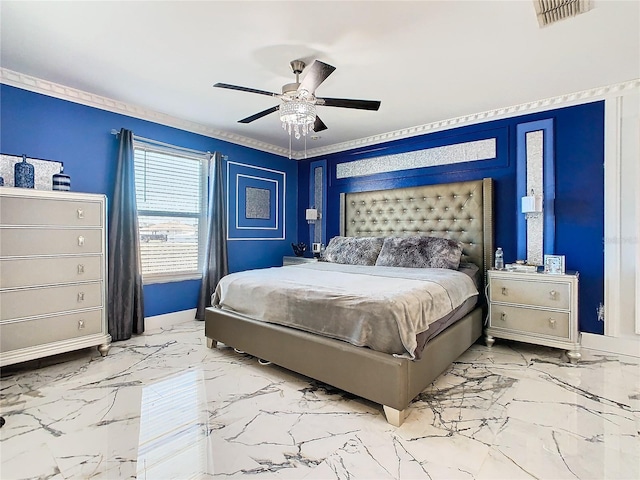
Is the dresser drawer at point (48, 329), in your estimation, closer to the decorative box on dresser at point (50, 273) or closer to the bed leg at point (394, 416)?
the decorative box on dresser at point (50, 273)

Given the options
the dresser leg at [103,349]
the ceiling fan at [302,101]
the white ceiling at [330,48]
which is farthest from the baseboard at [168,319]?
the ceiling fan at [302,101]

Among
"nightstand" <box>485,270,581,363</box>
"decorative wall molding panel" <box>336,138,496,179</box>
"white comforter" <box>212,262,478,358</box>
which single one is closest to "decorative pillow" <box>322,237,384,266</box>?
"white comforter" <box>212,262,478,358</box>

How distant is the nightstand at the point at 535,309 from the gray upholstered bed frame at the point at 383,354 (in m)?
0.21

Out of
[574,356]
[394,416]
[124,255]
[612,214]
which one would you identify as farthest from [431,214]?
[124,255]

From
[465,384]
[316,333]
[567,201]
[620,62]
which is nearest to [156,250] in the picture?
[316,333]

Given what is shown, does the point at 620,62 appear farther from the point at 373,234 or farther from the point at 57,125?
the point at 57,125

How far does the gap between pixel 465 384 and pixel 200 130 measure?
3.93 m

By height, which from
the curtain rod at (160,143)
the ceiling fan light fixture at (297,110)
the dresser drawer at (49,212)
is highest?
the curtain rod at (160,143)

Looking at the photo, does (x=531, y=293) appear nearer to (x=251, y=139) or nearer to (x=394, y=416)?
(x=394, y=416)

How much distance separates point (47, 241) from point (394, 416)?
284 cm

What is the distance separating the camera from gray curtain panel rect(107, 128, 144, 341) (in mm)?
3230

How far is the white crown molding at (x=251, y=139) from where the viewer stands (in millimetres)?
2789

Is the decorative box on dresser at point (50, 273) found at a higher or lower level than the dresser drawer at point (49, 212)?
lower

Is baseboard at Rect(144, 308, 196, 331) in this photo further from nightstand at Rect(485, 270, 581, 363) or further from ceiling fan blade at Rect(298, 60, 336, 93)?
nightstand at Rect(485, 270, 581, 363)
